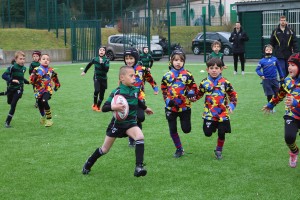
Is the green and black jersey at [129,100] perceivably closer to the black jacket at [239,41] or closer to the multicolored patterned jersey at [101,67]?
the multicolored patterned jersey at [101,67]

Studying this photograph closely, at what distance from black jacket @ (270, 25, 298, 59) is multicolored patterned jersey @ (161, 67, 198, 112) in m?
8.58

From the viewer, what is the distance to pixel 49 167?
799 centimetres

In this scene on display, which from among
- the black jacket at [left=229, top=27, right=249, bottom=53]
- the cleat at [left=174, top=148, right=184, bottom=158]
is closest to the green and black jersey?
the cleat at [left=174, top=148, right=184, bottom=158]

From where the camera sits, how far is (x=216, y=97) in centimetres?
799

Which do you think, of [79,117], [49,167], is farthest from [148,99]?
[49,167]

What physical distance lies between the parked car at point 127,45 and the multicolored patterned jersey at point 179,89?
25.0m

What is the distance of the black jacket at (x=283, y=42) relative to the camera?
16.2 metres

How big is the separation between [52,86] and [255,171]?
5.61 metres

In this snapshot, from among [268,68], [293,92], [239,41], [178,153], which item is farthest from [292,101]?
[239,41]

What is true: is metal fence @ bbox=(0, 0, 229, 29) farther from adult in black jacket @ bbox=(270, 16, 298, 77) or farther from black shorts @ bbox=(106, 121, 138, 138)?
black shorts @ bbox=(106, 121, 138, 138)

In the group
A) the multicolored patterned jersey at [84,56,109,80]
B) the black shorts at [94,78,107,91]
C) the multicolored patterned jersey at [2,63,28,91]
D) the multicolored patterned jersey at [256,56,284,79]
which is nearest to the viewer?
the multicolored patterned jersey at [2,63,28,91]

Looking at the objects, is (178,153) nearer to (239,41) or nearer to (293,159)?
(293,159)

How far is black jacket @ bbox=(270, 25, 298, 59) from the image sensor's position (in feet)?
53.3

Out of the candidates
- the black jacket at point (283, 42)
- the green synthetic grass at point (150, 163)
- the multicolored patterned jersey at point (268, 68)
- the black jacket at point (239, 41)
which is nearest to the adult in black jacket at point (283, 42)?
the black jacket at point (283, 42)
